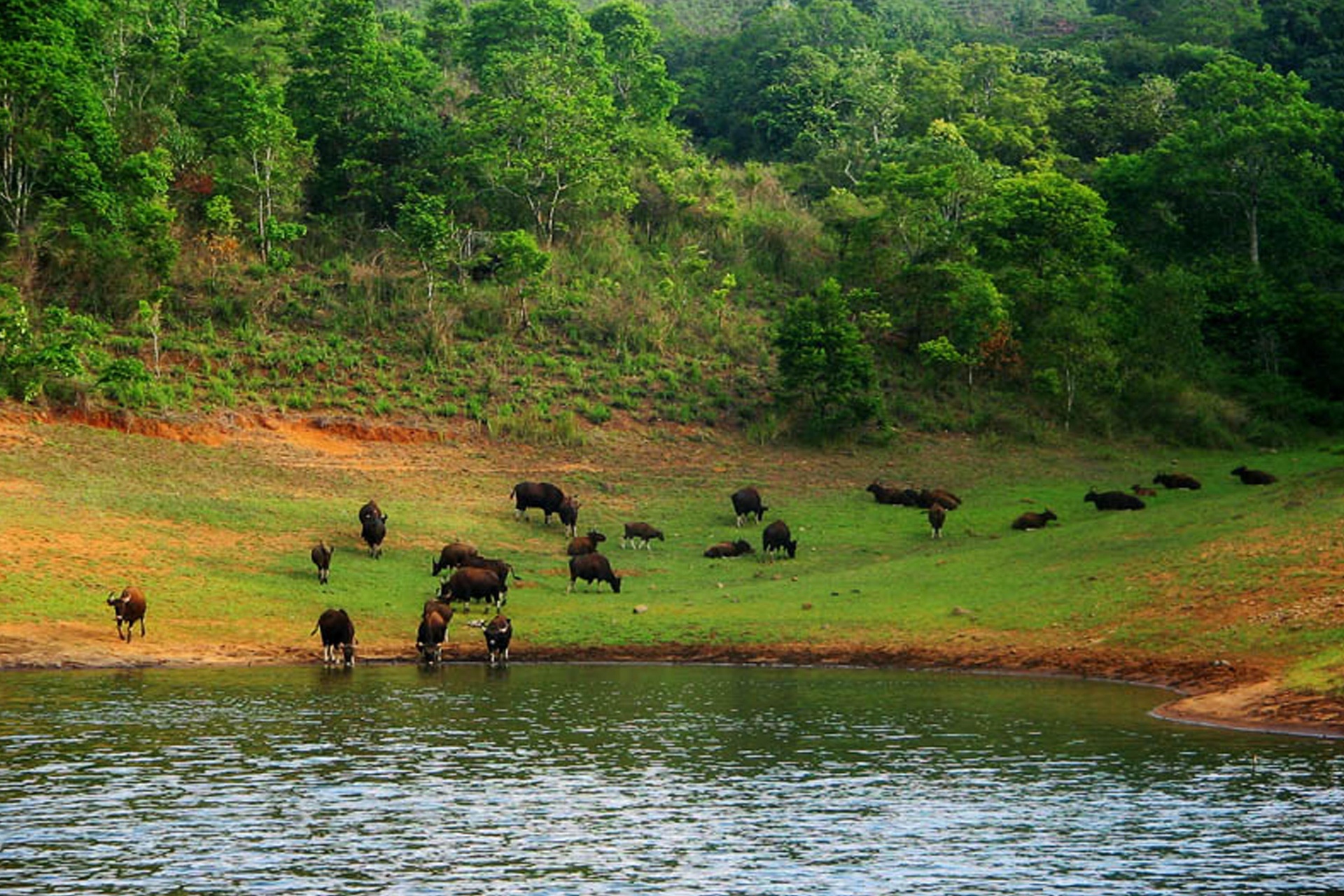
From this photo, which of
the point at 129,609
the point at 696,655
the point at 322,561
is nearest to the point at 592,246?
the point at 322,561

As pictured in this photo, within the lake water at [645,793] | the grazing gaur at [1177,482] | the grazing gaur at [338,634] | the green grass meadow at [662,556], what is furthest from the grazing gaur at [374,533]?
the grazing gaur at [1177,482]

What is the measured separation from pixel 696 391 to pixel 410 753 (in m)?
45.8

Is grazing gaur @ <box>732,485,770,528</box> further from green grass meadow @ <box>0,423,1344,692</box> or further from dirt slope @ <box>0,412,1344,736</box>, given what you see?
dirt slope @ <box>0,412,1344,736</box>

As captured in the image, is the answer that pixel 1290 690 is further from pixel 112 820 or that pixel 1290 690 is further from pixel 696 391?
pixel 696 391

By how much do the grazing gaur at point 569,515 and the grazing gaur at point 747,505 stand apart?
5.54 meters

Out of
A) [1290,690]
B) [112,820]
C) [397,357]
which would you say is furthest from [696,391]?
[112,820]

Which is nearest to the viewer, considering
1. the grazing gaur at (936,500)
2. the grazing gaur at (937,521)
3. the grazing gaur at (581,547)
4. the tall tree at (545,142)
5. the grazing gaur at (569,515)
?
the grazing gaur at (581,547)

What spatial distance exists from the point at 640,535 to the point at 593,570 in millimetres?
7050

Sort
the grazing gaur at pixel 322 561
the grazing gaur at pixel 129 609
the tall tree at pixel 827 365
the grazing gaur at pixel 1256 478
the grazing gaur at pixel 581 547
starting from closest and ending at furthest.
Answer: the grazing gaur at pixel 129 609 < the grazing gaur at pixel 322 561 < the grazing gaur at pixel 581 547 < the grazing gaur at pixel 1256 478 < the tall tree at pixel 827 365

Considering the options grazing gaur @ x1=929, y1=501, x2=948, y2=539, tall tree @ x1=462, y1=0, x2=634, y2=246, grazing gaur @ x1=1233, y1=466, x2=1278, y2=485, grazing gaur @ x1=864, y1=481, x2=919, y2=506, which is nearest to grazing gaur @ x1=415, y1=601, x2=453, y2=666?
grazing gaur @ x1=929, y1=501, x2=948, y2=539

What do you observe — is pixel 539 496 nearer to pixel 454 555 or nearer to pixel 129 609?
pixel 454 555

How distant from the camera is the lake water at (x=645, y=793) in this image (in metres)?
18.3

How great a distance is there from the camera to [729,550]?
49031 millimetres

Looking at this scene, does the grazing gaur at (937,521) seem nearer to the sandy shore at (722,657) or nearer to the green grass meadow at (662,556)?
the green grass meadow at (662,556)
